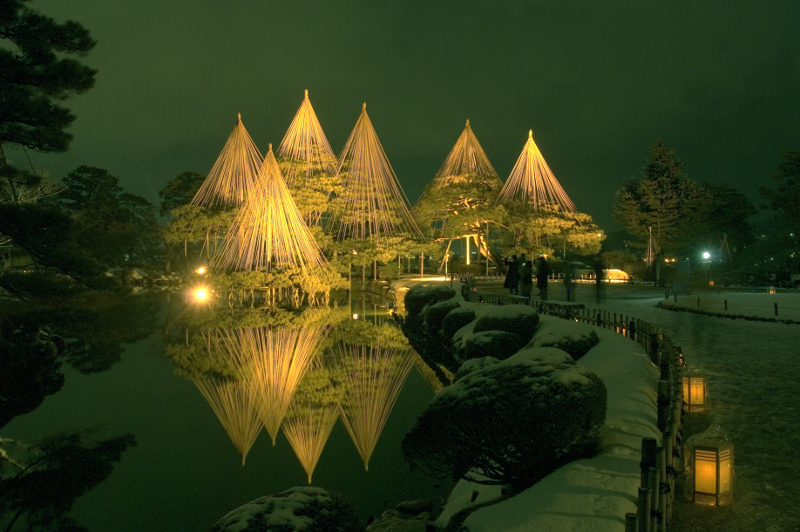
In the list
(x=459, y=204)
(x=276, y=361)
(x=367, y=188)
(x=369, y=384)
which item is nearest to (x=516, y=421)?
(x=369, y=384)

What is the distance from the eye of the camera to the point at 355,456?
664cm

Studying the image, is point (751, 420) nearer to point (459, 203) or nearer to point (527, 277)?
point (527, 277)

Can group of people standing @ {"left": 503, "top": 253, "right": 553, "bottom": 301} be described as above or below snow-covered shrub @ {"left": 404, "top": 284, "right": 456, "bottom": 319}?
above

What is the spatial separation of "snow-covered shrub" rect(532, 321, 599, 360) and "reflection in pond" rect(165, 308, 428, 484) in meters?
2.69

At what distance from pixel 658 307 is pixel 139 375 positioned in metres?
14.8

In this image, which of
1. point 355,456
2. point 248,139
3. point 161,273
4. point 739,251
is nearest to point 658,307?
point 355,456

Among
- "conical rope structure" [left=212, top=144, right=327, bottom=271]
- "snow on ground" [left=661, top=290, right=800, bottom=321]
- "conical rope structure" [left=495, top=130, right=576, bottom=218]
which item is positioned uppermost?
"conical rope structure" [left=495, top=130, right=576, bottom=218]

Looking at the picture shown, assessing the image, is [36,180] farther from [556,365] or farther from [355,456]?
[556,365]

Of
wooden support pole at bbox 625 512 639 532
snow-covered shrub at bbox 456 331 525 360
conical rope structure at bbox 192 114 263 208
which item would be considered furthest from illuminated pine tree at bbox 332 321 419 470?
conical rope structure at bbox 192 114 263 208

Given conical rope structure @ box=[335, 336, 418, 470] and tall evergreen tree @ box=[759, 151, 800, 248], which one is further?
tall evergreen tree @ box=[759, 151, 800, 248]

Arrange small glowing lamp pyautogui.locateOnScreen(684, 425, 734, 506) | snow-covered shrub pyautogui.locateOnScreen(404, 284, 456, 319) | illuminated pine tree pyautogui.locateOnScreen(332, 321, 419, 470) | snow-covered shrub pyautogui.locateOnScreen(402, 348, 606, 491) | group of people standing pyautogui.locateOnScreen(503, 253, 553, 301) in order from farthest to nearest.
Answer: snow-covered shrub pyautogui.locateOnScreen(404, 284, 456, 319), group of people standing pyautogui.locateOnScreen(503, 253, 553, 301), illuminated pine tree pyautogui.locateOnScreen(332, 321, 419, 470), snow-covered shrub pyautogui.locateOnScreen(402, 348, 606, 491), small glowing lamp pyautogui.locateOnScreen(684, 425, 734, 506)

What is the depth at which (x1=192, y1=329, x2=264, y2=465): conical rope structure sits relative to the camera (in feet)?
23.5

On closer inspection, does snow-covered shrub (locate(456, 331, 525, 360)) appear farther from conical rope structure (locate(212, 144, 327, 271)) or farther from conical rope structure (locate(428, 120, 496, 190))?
conical rope structure (locate(428, 120, 496, 190))

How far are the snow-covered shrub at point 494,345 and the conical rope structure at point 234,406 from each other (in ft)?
11.7
